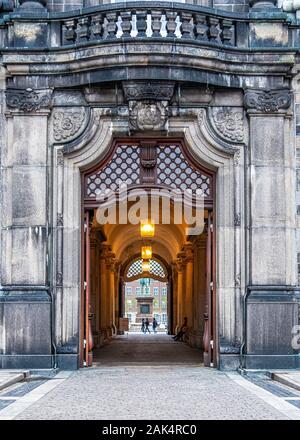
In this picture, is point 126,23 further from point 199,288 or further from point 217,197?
point 199,288

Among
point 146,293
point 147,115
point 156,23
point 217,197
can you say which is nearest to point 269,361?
point 217,197

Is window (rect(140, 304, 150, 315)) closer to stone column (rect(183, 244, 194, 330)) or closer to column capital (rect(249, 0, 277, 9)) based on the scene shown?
stone column (rect(183, 244, 194, 330))

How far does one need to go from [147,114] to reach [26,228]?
2792 millimetres

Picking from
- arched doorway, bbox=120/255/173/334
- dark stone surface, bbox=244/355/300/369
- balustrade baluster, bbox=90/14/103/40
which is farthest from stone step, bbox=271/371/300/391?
arched doorway, bbox=120/255/173/334

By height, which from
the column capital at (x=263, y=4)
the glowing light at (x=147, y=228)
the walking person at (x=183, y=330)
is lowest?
the walking person at (x=183, y=330)

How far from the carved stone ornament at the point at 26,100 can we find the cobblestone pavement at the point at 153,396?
449cm

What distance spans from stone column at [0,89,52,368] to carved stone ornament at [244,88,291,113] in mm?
3397

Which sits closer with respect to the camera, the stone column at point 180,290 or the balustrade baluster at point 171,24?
the balustrade baluster at point 171,24

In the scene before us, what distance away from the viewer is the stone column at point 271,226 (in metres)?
14.4

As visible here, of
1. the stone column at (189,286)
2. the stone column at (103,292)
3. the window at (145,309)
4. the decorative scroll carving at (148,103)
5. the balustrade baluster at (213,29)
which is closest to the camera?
the decorative scroll carving at (148,103)

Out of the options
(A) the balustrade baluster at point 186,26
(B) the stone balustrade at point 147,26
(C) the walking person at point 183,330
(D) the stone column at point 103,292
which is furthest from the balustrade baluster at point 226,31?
(C) the walking person at point 183,330

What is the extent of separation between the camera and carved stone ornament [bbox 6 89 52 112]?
14852 millimetres

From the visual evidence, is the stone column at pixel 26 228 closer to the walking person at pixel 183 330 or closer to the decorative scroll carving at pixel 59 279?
the decorative scroll carving at pixel 59 279
